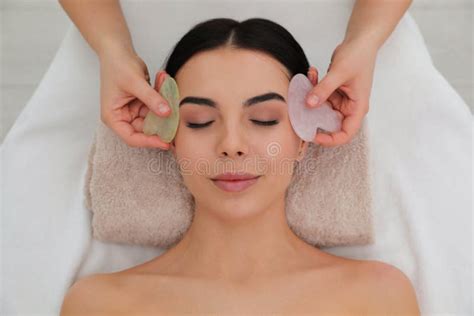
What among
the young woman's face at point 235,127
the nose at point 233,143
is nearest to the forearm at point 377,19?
the young woman's face at point 235,127

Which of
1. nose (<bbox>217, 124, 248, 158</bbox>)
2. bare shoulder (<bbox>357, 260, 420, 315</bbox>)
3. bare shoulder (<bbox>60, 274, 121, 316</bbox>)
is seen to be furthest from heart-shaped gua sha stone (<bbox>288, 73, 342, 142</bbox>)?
bare shoulder (<bbox>60, 274, 121, 316</bbox>)

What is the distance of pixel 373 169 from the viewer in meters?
1.94

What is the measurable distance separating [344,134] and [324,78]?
0.18m

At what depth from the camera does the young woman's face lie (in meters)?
1.60

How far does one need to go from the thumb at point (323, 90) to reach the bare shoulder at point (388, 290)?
0.48 meters

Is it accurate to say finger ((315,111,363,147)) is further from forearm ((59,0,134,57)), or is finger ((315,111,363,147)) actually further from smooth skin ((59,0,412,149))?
forearm ((59,0,134,57))

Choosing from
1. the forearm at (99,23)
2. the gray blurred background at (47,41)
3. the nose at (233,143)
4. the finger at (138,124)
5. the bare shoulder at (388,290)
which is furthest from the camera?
the gray blurred background at (47,41)

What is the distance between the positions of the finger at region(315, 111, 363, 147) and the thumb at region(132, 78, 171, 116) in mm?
420

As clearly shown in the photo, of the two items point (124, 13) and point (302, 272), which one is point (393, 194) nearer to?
point (302, 272)

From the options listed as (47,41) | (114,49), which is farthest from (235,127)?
(47,41)

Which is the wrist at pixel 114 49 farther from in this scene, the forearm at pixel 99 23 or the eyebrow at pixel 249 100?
the eyebrow at pixel 249 100

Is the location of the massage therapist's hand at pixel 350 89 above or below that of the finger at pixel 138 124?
above

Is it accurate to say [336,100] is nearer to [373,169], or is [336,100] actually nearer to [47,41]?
[373,169]

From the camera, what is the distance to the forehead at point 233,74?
1615 mm
